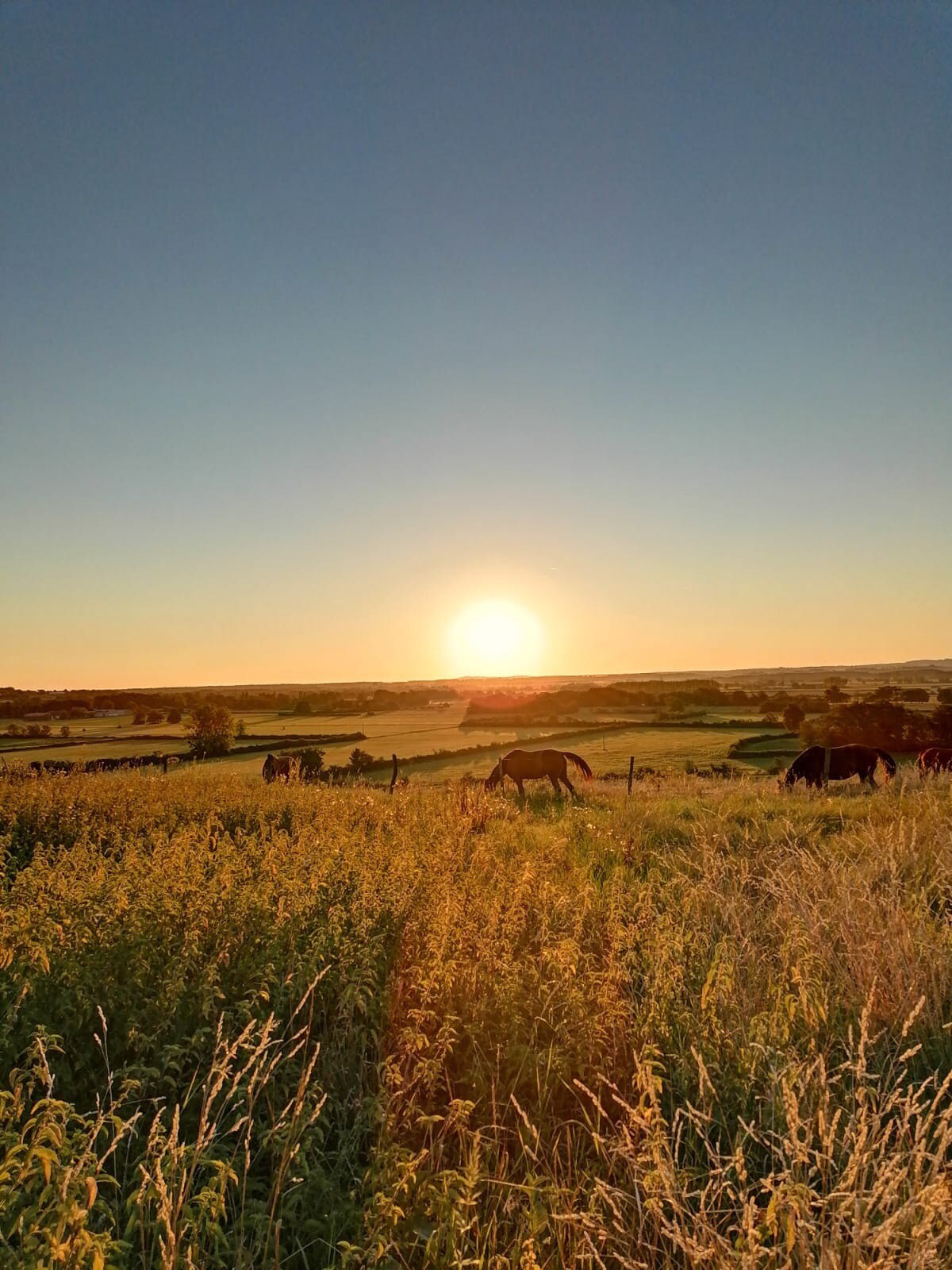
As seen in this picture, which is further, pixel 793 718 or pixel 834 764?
pixel 793 718

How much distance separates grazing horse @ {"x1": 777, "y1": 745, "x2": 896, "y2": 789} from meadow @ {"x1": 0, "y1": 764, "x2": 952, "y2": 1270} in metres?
14.4

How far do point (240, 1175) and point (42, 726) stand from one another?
62.6 metres

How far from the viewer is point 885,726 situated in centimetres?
4834

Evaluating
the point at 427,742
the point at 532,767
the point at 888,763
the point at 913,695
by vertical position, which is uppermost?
the point at 532,767

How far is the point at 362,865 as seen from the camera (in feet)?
27.2

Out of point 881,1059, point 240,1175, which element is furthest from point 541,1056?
point 881,1059

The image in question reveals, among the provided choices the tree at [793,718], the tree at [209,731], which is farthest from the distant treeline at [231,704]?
the tree at [793,718]

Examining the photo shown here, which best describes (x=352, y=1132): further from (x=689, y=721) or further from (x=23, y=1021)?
(x=689, y=721)

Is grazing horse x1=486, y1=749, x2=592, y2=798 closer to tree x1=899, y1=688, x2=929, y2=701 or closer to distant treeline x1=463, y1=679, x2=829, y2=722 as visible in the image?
tree x1=899, y1=688, x2=929, y2=701

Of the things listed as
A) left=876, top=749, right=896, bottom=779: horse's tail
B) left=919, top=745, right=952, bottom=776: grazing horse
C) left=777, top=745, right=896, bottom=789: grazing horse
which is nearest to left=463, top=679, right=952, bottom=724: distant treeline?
left=919, top=745, right=952, bottom=776: grazing horse

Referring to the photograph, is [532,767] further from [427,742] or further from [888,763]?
[427,742]

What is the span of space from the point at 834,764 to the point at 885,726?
29335mm

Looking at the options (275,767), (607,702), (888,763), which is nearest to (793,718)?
(607,702)

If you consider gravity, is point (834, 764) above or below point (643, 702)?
above
